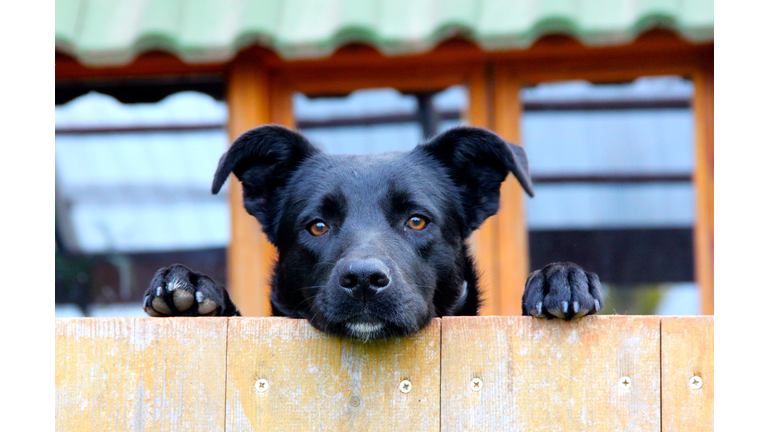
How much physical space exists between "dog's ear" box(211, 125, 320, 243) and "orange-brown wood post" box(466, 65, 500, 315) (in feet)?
6.49

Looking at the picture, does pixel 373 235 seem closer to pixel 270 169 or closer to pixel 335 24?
pixel 270 169

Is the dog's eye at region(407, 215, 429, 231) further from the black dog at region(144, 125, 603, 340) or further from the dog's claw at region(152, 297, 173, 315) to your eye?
the dog's claw at region(152, 297, 173, 315)

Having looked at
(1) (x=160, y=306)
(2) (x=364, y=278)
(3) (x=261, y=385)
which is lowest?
(3) (x=261, y=385)

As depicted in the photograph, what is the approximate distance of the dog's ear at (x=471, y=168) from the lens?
3.01 m

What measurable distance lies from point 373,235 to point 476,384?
66cm

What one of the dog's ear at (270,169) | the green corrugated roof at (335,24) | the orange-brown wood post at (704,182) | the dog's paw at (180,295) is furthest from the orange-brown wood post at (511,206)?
the dog's paw at (180,295)

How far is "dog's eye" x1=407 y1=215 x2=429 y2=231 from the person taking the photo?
2.75 m

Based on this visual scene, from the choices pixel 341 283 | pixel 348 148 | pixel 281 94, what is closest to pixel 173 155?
pixel 281 94

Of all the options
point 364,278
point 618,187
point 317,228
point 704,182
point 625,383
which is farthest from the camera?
point 618,187

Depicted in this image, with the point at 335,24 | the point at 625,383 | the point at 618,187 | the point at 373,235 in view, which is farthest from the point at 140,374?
the point at 618,187

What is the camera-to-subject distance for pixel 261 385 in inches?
84.0

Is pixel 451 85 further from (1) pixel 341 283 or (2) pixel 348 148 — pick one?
(1) pixel 341 283

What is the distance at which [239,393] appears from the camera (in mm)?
2127

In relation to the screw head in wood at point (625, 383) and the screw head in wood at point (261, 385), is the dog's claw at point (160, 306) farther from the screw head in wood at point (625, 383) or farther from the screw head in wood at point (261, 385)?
the screw head in wood at point (625, 383)
